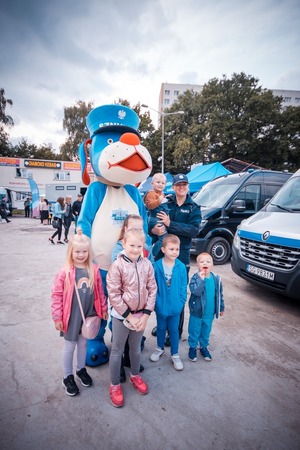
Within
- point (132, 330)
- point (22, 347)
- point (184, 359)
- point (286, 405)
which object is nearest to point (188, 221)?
point (132, 330)

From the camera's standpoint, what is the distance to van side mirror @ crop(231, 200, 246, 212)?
5461 millimetres

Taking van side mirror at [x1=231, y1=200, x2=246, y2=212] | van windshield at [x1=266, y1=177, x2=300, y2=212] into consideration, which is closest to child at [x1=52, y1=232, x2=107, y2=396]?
van windshield at [x1=266, y1=177, x2=300, y2=212]

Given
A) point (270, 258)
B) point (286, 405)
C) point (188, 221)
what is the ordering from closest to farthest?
point (286, 405)
point (188, 221)
point (270, 258)

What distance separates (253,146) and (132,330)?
25.3 meters

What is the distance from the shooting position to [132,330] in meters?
1.86

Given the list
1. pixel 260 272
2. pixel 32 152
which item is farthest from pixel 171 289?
pixel 32 152

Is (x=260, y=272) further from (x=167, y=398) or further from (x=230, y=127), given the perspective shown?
(x=230, y=127)

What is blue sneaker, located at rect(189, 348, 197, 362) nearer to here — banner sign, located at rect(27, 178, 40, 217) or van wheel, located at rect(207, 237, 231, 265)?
van wheel, located at rect(207, 237, 231, 265)

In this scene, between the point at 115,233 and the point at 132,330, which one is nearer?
the point at 132,330

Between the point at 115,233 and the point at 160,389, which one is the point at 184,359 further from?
the point at 115,233

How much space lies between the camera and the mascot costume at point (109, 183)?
2014 mm

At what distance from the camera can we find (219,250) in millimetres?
5840

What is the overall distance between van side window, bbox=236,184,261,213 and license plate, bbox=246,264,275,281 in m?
2.63

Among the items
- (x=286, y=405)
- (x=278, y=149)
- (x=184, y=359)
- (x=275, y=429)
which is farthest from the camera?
(x=278, y=149)
